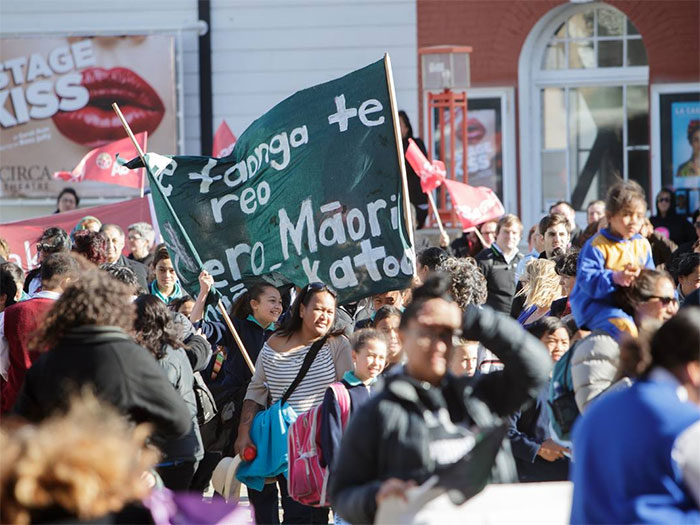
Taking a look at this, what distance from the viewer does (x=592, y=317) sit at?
16.1 feet

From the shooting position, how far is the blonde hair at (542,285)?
6965mm

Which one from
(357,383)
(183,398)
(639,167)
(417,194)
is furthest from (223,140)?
(183,398)

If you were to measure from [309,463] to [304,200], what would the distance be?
1741mm

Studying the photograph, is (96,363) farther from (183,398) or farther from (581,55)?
(581,55)

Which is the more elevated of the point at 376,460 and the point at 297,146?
the point at 297,146

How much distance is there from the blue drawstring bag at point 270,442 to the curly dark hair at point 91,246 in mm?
2081

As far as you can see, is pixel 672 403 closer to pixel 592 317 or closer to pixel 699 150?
pixel 592 317

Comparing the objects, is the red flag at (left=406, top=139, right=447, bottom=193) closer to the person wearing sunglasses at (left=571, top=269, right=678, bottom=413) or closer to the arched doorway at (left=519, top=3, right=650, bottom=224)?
the arched doorway at (left=519, top=3, right=650, bottom=224)

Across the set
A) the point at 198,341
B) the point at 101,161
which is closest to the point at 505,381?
the point at 198,341

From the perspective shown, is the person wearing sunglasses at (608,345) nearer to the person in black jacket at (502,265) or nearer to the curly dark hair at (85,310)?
the curly dark hair at (85,310)

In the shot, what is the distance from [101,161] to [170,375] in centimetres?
736

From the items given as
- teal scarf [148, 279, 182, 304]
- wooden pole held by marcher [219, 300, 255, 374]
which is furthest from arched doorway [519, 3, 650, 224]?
wooden pole held by marcher [219, 300, 255, 374]

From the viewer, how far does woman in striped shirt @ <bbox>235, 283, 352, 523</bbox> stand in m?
6.03

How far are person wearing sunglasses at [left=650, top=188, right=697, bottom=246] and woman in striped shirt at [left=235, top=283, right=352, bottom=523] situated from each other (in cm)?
666
